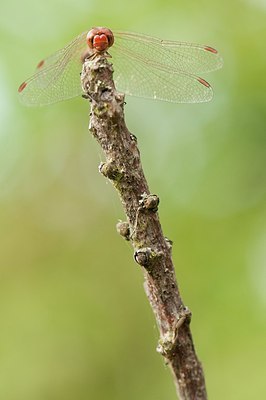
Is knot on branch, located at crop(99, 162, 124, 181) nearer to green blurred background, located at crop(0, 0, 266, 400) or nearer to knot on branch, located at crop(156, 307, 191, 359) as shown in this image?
knot on branch, located at crop(156, 307, 191, 359)

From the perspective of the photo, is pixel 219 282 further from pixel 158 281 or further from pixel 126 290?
pixel 158 281

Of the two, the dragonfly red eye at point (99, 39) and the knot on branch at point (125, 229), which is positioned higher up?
the dragonfly red eye at point (99, 39)

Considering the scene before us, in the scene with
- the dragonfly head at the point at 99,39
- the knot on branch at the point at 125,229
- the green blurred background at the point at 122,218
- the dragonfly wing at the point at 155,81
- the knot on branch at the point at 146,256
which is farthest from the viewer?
the green blurred background at the point at 122,218

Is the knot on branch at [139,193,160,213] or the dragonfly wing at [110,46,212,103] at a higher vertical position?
the dragonfly wing at [110,46,212,103]

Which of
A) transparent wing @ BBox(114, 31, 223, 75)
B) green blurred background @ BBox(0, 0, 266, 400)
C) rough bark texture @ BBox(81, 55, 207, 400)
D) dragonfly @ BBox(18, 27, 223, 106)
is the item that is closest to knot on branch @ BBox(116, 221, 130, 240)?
rough bark texture @ BBox(81, 55, 207, 400)

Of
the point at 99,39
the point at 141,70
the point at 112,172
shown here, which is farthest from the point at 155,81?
the point at 112,172

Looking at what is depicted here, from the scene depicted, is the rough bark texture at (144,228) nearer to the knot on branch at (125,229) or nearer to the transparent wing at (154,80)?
the knot on branch at (125,229)

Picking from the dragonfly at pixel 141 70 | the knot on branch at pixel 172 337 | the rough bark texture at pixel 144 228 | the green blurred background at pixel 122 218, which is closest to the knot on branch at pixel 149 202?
the rough bark texture at pixel 144 228

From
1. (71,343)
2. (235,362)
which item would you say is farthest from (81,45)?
(71,343)
